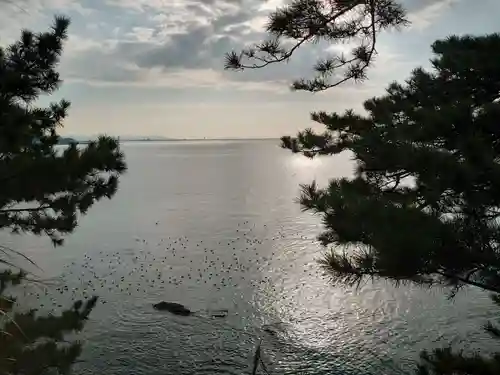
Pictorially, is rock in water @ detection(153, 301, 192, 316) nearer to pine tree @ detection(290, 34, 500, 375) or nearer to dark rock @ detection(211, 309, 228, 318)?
dark rock @ detection(211, 309, 228, 318)

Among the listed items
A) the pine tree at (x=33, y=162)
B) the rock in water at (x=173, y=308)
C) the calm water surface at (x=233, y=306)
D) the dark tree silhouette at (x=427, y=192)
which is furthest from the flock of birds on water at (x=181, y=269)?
the dark tree silhouette at (x=427, y=192)

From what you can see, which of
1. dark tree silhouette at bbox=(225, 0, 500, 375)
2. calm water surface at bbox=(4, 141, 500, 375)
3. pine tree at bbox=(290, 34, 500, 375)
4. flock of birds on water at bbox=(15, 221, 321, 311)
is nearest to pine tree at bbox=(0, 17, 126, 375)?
dark tree silhouette at bbox=(225, 0, 500, 375)

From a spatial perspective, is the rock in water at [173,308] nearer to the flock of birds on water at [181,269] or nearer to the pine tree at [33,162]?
the flock of birds on water at [181,269]

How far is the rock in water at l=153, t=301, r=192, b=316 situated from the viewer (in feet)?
47.9

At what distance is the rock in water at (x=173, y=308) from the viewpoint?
14.6m

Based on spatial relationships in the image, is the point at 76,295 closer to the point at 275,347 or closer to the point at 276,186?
the point at 275,347

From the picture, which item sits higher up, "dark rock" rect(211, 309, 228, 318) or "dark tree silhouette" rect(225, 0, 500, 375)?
"dark tree silhouette" rect(225, 0, 500, 375)

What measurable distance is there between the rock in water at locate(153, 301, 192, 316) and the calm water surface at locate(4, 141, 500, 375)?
369mm

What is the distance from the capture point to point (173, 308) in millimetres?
14859

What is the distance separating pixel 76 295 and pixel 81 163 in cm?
1328

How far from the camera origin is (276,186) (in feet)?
170

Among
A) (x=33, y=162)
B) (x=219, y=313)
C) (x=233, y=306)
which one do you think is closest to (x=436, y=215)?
(x=33, y=162)

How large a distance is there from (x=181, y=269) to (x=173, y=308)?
4.61 metres

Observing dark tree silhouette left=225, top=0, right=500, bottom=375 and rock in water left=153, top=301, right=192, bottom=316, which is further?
rock in water left=153, top=301, right=192, bottom=316
